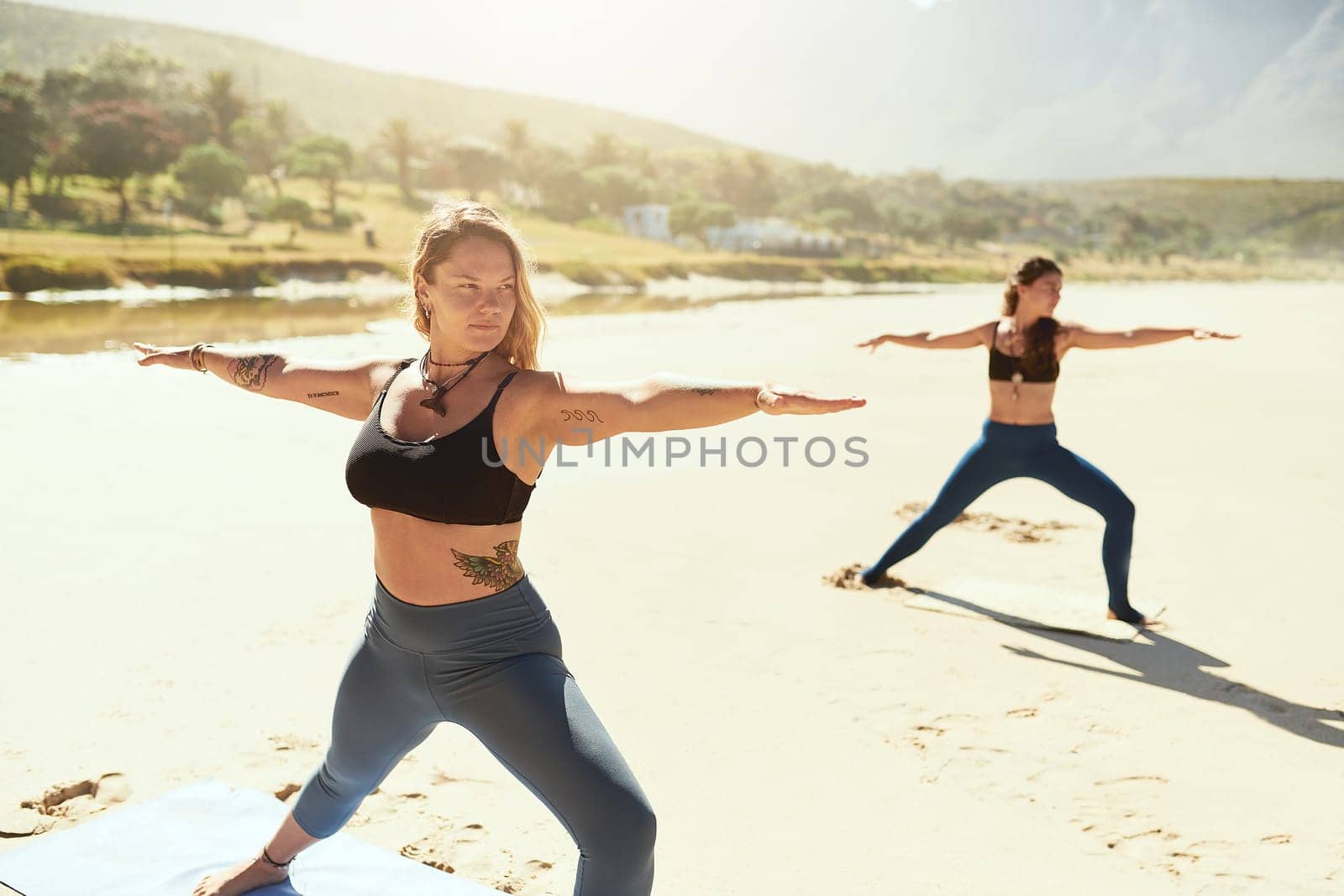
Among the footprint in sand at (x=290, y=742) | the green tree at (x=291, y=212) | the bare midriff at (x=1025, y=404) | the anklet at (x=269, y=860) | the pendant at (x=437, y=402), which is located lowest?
the footprint in sand at (x=290, y=742)

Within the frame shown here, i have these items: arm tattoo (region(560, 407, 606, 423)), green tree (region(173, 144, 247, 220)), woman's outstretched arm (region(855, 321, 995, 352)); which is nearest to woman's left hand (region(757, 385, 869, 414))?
arm tattoo (region(560, 407, 606, 423))

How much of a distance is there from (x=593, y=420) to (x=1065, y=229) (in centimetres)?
19741

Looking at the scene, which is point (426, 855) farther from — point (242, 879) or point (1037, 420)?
point (1037, 420)

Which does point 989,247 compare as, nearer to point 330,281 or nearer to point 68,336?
point 330,281

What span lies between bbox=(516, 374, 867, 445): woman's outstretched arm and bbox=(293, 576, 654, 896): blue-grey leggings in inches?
16.8

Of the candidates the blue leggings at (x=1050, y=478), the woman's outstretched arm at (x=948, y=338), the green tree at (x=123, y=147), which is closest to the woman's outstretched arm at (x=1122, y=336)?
the woman's outstretched arm at (x=948, y=338)

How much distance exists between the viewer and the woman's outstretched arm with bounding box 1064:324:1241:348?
6.25 meters

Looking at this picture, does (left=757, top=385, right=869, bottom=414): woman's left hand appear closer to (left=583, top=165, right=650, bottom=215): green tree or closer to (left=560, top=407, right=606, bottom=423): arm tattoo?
(left=560, top=407, right=606, bottom=423): arm tattoo

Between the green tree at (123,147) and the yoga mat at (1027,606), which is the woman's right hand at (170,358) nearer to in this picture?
the yoga mat at (1027,606)

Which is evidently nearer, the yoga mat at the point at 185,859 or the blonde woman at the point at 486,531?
the blonde woman at the point at 486,531

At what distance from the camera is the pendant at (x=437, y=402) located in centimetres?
267

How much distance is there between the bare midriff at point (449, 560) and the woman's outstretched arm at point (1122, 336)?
460cm

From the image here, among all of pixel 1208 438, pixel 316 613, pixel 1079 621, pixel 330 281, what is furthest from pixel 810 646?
pixel 330 281

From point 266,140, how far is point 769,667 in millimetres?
117200
